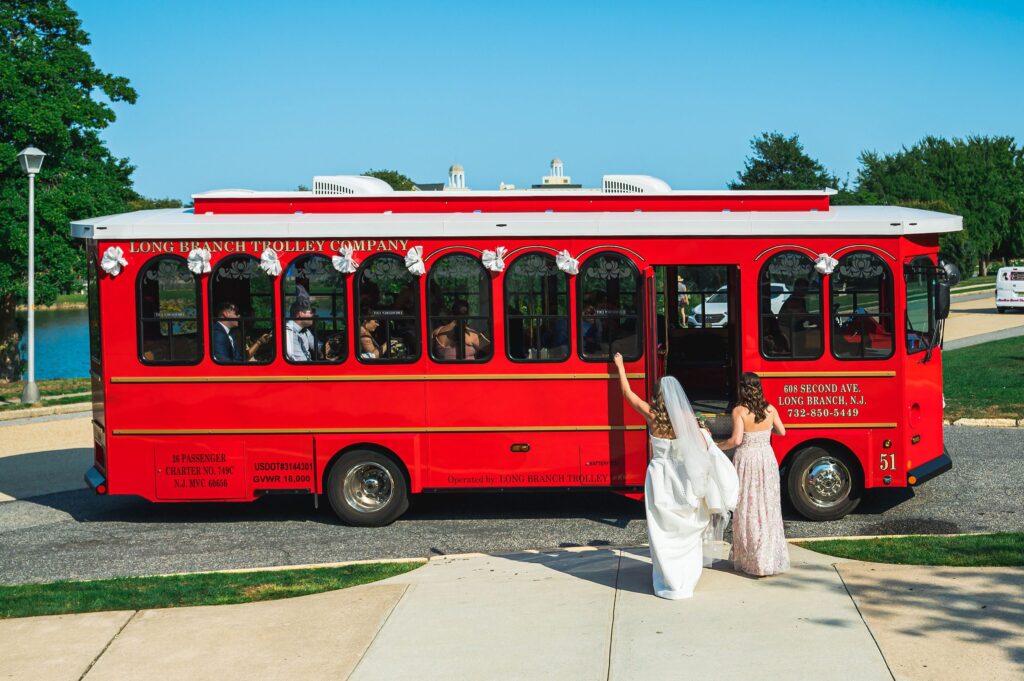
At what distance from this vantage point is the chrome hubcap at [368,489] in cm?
1123

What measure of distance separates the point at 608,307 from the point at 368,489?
291 cm

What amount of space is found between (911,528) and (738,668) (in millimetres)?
4595

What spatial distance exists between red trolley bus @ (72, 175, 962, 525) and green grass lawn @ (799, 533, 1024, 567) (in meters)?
1.26

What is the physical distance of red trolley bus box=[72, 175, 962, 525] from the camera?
10.8m

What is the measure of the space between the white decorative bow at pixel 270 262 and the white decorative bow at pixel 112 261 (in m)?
1.37

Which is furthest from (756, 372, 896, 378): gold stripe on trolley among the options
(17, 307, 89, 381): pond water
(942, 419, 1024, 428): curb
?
(17, 307, 89, 381): pond water

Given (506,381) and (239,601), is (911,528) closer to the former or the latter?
(506,381)

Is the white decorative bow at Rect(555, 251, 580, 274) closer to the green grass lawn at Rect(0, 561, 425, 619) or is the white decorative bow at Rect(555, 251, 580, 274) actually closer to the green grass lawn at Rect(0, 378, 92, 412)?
the green grass lawn at Rect(0, 561, 425, 619)

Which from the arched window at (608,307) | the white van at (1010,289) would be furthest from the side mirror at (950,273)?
the white van at (1010,289)

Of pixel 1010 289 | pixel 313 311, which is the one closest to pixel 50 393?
pixel 313 311

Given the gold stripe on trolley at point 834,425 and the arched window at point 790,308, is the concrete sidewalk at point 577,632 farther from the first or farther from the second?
the arched window at point 790,308

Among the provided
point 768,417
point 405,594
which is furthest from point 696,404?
point 405,594

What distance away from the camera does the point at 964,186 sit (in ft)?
220

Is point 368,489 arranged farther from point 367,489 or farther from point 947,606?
point 947,606
